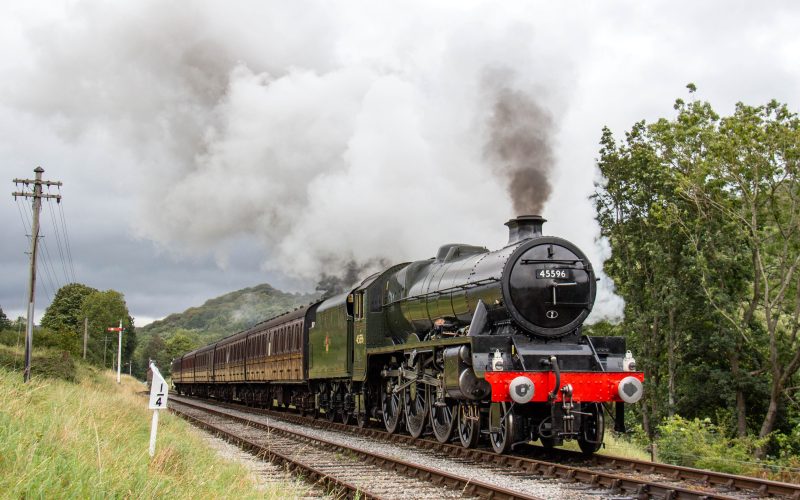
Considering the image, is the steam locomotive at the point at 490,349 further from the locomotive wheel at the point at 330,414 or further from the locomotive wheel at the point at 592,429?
the locomotive wheel at the point at 330,414

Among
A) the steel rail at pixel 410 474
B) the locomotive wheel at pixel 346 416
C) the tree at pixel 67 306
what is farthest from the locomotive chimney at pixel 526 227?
the tree at pixel 67 306

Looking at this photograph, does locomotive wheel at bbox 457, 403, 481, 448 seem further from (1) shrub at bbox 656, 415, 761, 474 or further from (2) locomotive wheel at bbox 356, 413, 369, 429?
(2) locomotive wheel at bbox 356, 413, 369, 429

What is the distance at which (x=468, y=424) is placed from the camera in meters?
11.6

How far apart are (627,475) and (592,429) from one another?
197cm

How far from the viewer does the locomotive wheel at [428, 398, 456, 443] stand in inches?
471

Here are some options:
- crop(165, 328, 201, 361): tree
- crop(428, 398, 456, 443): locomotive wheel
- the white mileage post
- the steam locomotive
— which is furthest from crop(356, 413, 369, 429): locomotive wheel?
crop(165, 328, 201, 361): tree

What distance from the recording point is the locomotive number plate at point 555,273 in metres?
11.0

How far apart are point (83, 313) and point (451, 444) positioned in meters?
80.0

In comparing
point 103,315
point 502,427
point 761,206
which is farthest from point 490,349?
point 103,315

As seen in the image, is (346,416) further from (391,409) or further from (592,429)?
(592,429)

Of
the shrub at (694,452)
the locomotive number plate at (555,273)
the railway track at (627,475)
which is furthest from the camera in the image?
the shrub at (694,452)

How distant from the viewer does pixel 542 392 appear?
397 inches

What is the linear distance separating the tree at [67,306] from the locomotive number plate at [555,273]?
8466 cm

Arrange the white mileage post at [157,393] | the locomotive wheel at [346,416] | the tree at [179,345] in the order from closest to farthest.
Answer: the white mileage post at [157,393] < the locomotive wheel at [346,416] < the tree at [179,345]
